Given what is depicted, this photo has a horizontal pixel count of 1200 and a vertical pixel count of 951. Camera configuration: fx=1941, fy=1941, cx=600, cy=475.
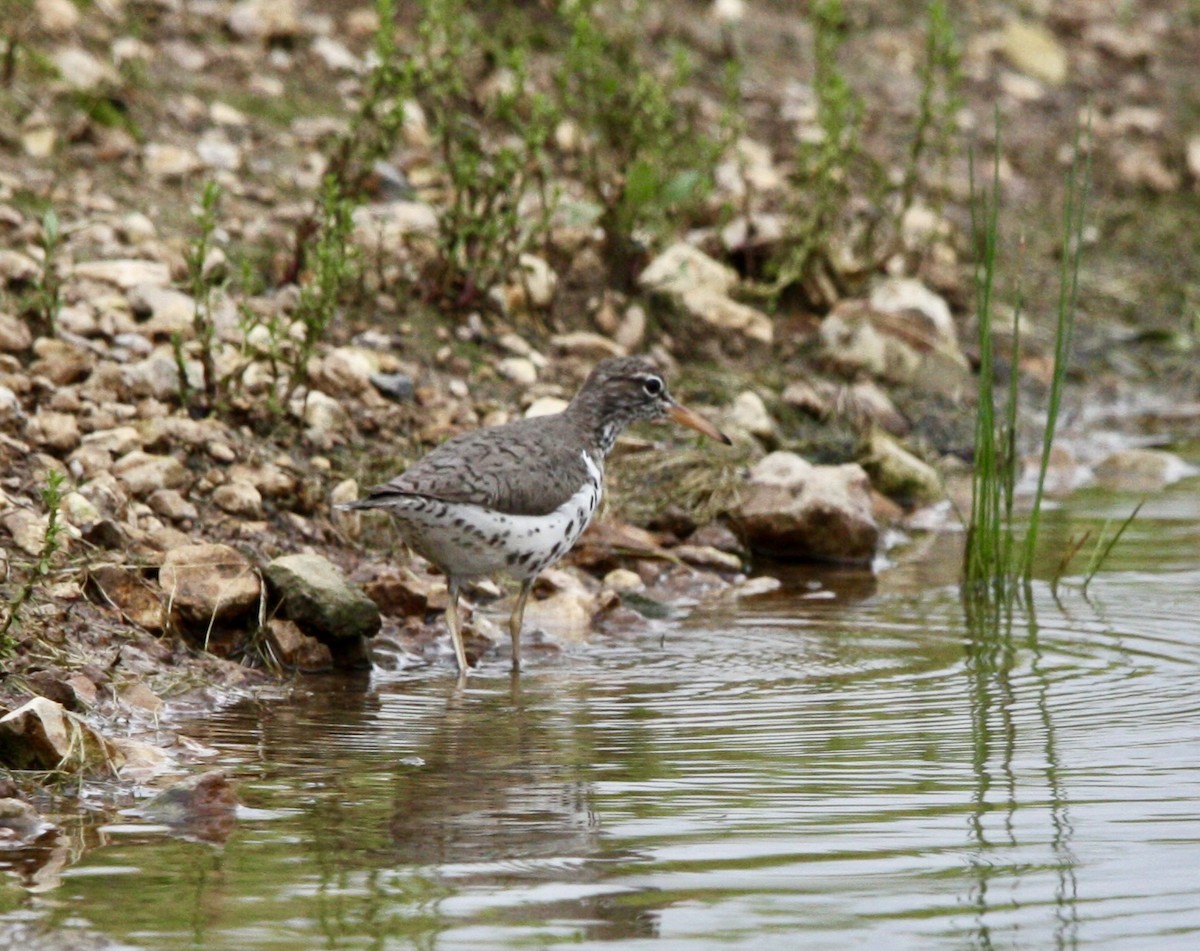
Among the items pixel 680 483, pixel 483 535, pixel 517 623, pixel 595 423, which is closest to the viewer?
pixel 483 535

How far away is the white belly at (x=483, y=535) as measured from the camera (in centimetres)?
758

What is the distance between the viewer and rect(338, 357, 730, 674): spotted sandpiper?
298 inches

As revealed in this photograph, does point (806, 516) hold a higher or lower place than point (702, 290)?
lower

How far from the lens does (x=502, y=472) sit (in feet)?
25.8

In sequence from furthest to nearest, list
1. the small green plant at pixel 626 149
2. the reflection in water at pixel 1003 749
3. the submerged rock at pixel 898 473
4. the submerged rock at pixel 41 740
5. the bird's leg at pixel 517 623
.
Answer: the small green plant at pixel 626 149, the submerged rock at pixel 898 473, the bird's leg at pixel 517 623, the submerged rock at pixel 41 740, the reflection in water at pixel 1003 749

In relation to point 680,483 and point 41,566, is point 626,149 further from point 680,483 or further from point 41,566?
point 41,566

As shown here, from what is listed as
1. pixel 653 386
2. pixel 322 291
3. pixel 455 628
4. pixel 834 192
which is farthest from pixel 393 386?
pixel 834 192

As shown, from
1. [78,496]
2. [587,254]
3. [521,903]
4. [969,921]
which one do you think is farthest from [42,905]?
[587,254]

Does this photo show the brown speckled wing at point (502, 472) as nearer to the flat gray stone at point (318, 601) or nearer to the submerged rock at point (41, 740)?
the flat gray stone at point (318, 601)

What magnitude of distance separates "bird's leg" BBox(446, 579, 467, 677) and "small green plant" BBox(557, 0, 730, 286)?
3696 millimetres

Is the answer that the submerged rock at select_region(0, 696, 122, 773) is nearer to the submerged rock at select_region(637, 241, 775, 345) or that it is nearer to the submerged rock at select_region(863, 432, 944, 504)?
the submerged rock at select_region(863, 432, 944, 504)

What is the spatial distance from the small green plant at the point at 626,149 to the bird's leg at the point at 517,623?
3.51m

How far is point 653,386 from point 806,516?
1.11m

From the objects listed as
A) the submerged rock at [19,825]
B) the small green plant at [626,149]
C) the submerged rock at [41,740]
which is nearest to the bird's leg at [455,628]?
the submerged rock at [41,740]
